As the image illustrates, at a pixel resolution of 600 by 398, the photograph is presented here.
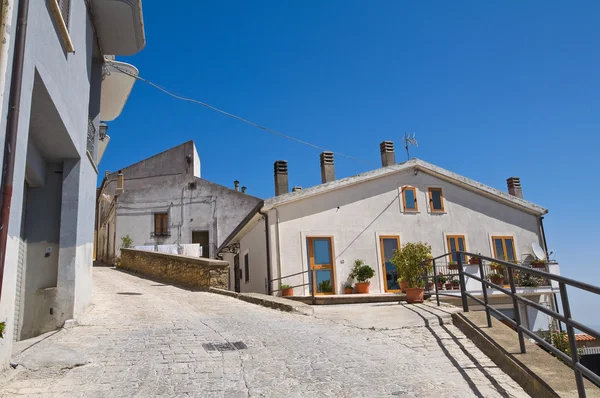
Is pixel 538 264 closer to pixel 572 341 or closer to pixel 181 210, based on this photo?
pixel 572 341

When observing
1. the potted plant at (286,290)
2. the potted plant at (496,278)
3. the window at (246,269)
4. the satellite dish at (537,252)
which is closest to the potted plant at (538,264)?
the satellite dish at (537,252)

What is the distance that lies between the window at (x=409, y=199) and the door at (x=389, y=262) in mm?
1395

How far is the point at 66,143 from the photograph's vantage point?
8539 mm

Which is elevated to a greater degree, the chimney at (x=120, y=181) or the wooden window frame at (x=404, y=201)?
the chimney at (x=120, y=181)

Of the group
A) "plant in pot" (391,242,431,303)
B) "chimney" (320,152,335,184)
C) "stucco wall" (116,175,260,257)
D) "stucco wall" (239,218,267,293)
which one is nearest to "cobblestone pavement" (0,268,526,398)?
"plant in pot" (391,242,431,303)

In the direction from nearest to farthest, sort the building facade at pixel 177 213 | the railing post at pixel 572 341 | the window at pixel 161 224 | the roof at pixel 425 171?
the railing post at pixel 572 341, the roof at pixel 425 171, the building facade at pixel 177 213, the window at pixel 161 224

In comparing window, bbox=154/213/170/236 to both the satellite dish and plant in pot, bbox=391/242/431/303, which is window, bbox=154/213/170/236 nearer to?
the satellite dish

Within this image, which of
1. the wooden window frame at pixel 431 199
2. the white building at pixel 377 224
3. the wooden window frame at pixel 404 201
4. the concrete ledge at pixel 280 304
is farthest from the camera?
the wooden window frame at pixel 431 199

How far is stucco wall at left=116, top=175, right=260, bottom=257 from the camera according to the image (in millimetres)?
31203

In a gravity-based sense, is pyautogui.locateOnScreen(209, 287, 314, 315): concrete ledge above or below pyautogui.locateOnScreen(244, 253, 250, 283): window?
below

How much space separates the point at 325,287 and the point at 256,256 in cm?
318

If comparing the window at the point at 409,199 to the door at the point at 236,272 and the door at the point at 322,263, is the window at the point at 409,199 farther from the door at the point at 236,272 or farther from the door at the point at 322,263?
the door at the point at 236,272

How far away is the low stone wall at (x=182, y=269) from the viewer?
1616 centimetres

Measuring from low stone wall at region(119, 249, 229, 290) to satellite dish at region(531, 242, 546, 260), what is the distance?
12.3 meters
